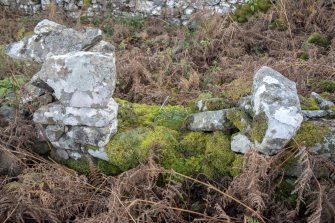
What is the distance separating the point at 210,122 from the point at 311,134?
99cm

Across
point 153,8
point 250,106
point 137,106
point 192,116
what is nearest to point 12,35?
point 153,8

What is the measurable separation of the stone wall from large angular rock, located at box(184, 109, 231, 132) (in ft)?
19.6

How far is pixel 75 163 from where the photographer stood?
4207 millimetres

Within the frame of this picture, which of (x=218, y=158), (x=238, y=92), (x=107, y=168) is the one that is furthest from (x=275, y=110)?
(x=107, y=168)

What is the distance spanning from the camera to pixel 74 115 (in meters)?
3.96

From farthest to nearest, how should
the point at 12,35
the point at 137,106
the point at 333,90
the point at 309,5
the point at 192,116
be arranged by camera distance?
the point at 12,35, the point at 309,5, the point at 333,90, the point at 137,106, the point at 192,116

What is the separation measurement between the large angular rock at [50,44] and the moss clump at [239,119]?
1804 mm

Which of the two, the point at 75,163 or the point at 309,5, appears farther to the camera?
the point at 309,5

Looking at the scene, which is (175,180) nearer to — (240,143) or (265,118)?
(240,143)

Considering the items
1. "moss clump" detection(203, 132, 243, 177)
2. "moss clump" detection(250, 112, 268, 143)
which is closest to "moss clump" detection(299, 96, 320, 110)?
"moss clump" detection(250, 112, 268, 143)

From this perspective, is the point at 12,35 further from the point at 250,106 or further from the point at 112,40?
the point at 250,106

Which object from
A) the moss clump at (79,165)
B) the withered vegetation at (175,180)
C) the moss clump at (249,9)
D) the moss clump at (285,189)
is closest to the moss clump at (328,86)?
the withered vegetation at (175,180)

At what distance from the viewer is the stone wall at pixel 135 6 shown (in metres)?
9.55

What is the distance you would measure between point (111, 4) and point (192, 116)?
6.91 metres
